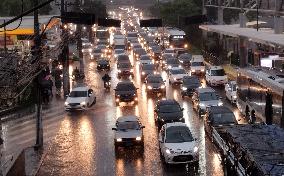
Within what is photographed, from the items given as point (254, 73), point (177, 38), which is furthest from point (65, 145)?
point (177, 38)

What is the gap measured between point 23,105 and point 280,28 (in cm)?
2091

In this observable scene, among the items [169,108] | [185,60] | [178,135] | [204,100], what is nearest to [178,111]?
[169,108]

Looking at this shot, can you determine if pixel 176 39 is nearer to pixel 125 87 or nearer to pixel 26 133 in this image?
pixel 125 87

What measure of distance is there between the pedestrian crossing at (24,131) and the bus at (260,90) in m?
11.3

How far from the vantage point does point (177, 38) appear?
257ft

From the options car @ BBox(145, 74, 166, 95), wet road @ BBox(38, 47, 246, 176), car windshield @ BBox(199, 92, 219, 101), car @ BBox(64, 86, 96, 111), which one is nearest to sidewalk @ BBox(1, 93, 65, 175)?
wet road @ BBox(38, 47, 246, 176)

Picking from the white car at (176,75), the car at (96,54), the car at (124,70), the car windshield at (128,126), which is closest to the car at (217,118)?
the car windshield at (128,126)

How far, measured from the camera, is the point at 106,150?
27.7m

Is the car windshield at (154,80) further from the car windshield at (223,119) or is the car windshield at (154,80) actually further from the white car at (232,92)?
the car windshield at (223,119)

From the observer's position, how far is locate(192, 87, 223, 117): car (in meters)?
35.5

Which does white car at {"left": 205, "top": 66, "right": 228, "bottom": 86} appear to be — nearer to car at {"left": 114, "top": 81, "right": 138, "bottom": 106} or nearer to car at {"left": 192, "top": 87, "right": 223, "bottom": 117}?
car at {"left": 114, "top": 81, "right": 138, "bottom": 106}

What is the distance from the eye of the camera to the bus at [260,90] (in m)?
25.5

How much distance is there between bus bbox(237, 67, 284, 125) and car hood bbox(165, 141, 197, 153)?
13.7 feet

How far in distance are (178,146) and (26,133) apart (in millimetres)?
11676
